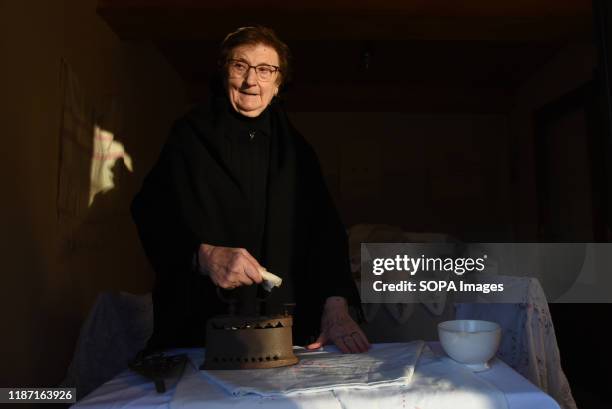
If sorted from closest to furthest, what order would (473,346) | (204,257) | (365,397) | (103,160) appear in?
(365,397) < (473,346) < (204,257) < (103,160)

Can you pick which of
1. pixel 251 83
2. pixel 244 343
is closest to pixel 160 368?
pixel 244 343

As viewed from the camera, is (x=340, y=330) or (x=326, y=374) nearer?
(x=326, y=374)

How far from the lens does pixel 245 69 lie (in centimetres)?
108

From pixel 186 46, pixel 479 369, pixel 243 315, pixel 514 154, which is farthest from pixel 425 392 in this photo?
pixel 514 154

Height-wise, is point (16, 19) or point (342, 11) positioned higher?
point (342, 11)

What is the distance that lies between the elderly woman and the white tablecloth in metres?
0.31

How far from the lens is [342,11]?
95.6 inches

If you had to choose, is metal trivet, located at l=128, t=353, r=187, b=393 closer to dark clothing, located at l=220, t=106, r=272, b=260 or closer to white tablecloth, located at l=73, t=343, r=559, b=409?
white tablecloth, located at l=73, t=343, r=559, b=409

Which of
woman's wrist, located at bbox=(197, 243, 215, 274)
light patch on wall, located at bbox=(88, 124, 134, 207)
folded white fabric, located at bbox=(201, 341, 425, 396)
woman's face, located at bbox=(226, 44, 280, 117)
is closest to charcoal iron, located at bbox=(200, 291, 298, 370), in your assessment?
folded white fabric, located at bbox=(201, 341, 425, 396)

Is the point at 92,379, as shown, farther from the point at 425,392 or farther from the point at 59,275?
the point at 425,392

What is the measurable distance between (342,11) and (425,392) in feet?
6.95

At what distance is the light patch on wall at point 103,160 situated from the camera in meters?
2.37

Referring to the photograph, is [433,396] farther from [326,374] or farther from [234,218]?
[234,218]

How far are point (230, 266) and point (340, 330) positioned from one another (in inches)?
10.1
